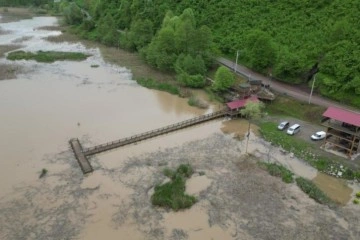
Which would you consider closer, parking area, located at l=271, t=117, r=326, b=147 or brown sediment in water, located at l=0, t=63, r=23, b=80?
parking area, located at l=271, t=117, r=326, b=147

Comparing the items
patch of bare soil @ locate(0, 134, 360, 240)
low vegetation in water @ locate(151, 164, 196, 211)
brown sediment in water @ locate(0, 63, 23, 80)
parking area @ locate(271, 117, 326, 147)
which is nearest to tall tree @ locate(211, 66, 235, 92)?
parking area @ locate(271, 117, 326, 147)

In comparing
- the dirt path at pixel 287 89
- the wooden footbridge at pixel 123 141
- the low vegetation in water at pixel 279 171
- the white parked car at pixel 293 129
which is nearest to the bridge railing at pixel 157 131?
the wooden footbridge at pixel 123 141

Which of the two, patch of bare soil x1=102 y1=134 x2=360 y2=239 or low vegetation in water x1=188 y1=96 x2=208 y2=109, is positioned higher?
low vegetation in water x1=188 y1=96 x2=208 y2=109

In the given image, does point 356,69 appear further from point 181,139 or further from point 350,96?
point 181,139

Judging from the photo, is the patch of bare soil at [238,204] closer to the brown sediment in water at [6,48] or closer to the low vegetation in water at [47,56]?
the low vegetation in water at [47,56]

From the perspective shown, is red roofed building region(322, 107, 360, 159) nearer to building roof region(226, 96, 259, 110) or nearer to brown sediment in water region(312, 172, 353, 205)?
brown sediment in water region(312, 172, 353, 205)

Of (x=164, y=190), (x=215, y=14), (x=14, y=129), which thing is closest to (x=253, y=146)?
(x=164, y=190)
